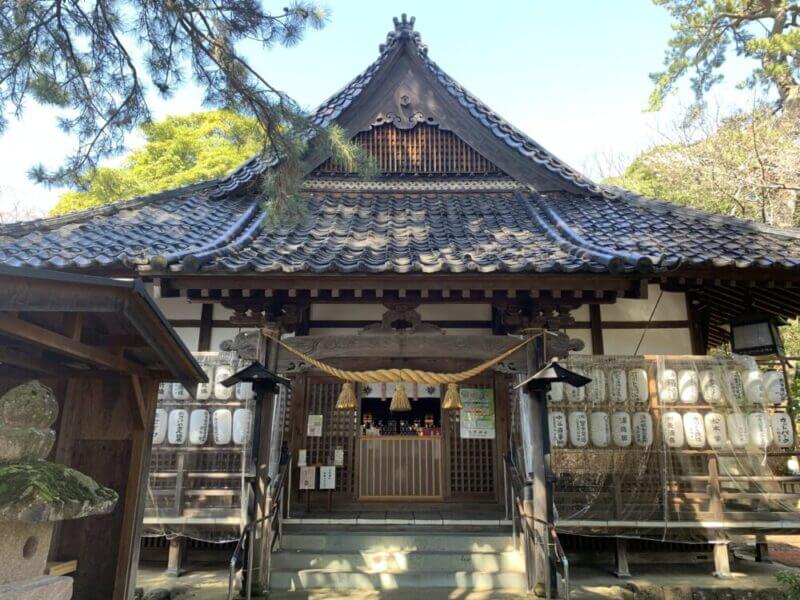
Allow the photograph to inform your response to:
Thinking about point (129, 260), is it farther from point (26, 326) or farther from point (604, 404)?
point (604, 404)

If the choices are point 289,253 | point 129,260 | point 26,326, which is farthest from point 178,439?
point 26,326

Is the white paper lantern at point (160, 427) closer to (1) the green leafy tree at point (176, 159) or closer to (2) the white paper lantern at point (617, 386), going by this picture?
(2) the white paper lantern at point (617, 386)

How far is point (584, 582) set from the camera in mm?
6883

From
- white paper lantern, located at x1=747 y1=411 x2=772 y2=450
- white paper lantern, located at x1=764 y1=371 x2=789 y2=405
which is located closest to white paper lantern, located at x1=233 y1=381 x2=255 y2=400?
white paper lantern, located at x1=747 y1=411 x2=772 y2=450

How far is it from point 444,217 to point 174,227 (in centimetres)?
417

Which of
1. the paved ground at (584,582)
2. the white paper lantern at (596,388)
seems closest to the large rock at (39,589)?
the paved ground at (584,582)

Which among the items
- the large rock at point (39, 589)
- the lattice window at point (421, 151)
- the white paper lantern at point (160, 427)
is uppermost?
the lattice window at point (421, 151)

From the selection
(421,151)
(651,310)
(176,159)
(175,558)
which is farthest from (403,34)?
(176,159)

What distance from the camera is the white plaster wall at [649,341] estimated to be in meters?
7.96

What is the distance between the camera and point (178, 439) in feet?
23.1

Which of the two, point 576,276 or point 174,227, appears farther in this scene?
point 174,227

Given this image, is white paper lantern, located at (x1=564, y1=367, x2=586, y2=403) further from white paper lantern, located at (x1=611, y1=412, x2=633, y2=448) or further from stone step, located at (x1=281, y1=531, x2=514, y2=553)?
stone step, located at (x1=281, y1=531, x2=514, y2=553)

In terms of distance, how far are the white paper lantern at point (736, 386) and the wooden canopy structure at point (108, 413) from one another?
670 cm

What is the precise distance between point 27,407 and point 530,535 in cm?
553
